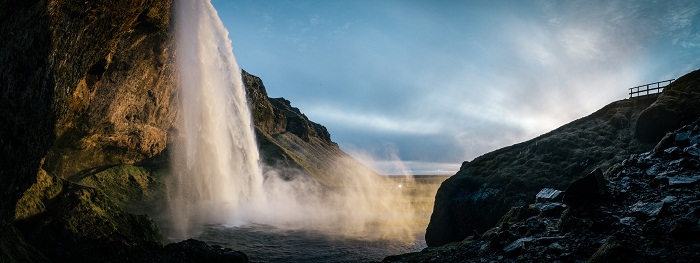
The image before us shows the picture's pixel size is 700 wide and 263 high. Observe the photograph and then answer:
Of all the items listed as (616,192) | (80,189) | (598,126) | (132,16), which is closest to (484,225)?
(616,192)

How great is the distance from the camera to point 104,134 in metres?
37.8

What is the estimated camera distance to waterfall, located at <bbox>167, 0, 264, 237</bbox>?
4162 centimetres

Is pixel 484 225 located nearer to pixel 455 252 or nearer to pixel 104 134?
pixel 455 252

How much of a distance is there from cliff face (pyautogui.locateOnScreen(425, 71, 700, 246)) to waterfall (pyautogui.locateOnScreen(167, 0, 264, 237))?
961 inches

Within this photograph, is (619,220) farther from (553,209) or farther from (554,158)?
(554,158)

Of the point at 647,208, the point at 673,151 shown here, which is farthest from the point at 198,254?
the point at 673,151

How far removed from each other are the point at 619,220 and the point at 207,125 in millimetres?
46201

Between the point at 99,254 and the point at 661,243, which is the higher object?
the point at 661,243

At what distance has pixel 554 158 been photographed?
2098 centimetres

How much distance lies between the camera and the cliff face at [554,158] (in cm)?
1788

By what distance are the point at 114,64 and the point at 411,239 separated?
33407mm

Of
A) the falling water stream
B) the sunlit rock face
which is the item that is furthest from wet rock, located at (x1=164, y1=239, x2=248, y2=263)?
the sunlit rock face

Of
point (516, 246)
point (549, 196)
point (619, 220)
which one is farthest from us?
point (549, 196)

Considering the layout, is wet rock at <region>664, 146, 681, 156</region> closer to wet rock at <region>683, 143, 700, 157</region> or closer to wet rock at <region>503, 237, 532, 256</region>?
wet rock at <region>683, 143, 700, 157</region>
